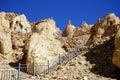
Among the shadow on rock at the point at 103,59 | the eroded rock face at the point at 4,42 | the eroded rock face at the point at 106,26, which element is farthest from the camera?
the eroded rock face at the point at 106,26

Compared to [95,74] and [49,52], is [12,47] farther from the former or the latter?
[95,74]

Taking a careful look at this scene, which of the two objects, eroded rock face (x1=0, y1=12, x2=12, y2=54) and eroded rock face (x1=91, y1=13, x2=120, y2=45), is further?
eroded rock face (x1=91, y1=13, x2=120, y2=45)

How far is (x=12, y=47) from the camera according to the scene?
31719 mm

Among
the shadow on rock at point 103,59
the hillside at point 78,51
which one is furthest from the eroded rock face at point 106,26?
the shadow on rock at point 103,59

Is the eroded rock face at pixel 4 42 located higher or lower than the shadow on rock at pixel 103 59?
higher

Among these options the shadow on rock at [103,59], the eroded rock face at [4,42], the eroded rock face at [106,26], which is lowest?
the shadow on rock at [103,59]

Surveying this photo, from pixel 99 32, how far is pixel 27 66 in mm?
12759

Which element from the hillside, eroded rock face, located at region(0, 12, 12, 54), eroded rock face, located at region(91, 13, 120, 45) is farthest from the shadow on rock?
eroded rock face, located at region(0, 12, 12, 54)

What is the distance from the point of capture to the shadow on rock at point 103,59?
20477 millimetres

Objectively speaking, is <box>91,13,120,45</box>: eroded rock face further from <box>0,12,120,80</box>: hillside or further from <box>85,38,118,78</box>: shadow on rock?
<box>85,38,118,78</box>: shadow on rock

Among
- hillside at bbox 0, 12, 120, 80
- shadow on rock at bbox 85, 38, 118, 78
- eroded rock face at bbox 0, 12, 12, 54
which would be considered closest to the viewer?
hillside at bbox 0, 12, 120, 80

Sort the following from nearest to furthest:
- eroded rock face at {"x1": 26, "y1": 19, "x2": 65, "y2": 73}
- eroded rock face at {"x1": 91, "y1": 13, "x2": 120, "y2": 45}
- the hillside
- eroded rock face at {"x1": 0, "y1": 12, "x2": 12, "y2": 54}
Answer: the hillside → eroded rock face at {"x1": 26, "y1": 19, "x2": 65, "y2": 73} → eroded rock face at {"x1": 0, "y1": 12, "x2": 12, "y2": 54} → eroded rock face at {"x1": 91, "y1": 13, "x2": 120, "y2": 45}

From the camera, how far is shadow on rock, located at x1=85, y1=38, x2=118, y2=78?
67.2ft

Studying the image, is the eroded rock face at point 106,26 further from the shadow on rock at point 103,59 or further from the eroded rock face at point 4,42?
the eroded rock face at point 4,42
